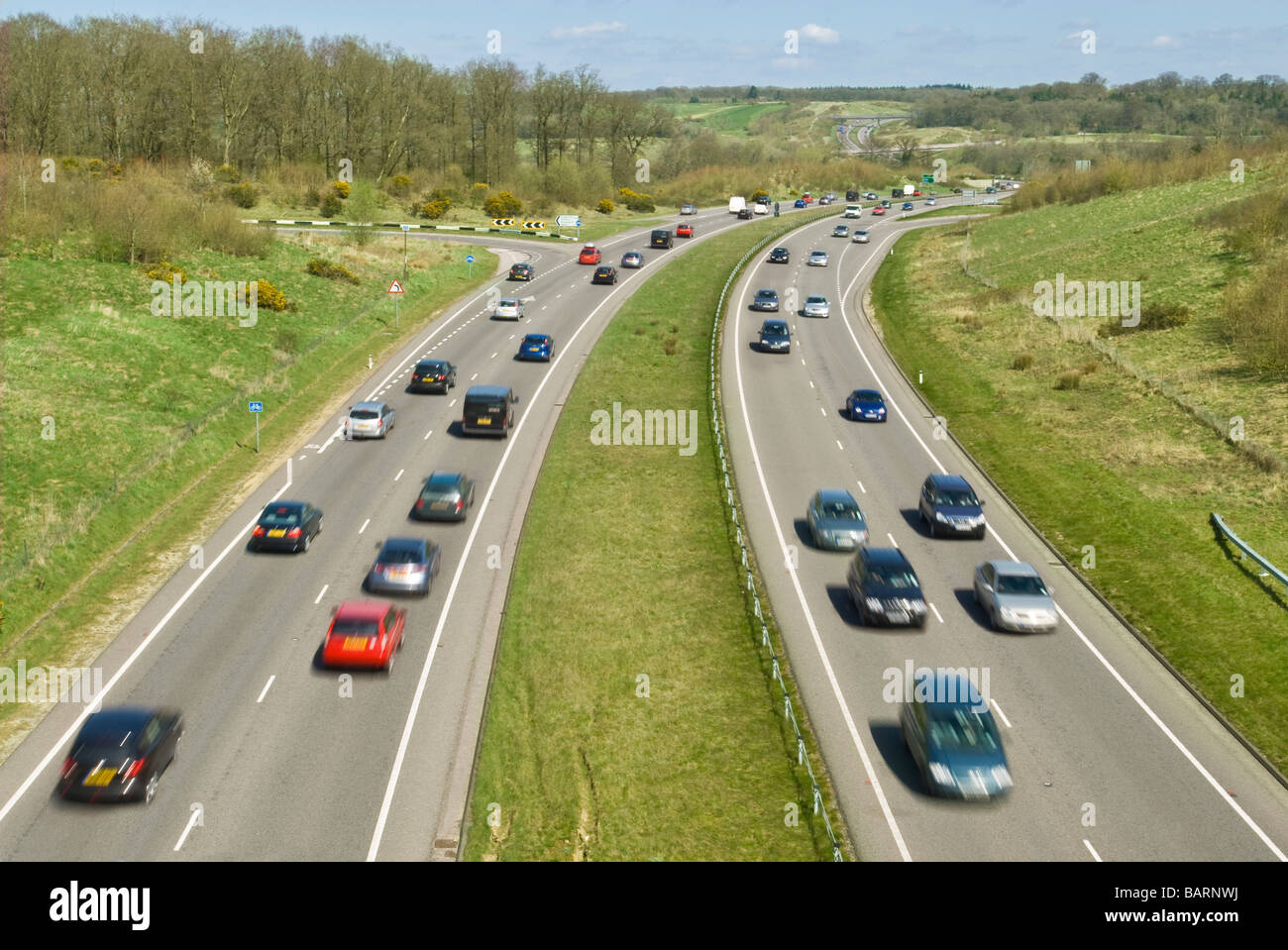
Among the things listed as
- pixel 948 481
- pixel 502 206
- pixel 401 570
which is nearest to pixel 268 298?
pixel 401 570

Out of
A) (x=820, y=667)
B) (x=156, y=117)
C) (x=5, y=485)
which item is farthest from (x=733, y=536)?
(x=156, y=117)

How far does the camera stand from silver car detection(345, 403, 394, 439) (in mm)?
41250

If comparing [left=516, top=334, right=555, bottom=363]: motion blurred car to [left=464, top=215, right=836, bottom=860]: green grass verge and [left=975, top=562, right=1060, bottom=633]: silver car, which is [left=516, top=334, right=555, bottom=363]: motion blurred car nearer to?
[left=464, top=215, right=836, bottom=860]: green grass verge

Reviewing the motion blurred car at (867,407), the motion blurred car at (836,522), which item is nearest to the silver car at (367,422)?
the motion blurred car at (836,522)

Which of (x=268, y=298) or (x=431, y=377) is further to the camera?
(x=268, y=298)

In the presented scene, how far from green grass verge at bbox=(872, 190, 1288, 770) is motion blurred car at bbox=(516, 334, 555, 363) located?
19.6 m

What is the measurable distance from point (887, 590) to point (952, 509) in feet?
23.5

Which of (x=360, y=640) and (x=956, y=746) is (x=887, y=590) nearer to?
(x=956, y=746)

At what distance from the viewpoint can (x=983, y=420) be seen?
4588 centimetres

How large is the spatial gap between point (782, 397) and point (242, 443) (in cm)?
2463

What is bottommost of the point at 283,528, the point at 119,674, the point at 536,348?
the point at 119,674

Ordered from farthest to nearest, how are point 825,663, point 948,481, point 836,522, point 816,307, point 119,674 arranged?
point 816,307 < point 948,481 < point 836,522 < point 825,663 < point 119,674

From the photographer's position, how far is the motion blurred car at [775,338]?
2253 inches

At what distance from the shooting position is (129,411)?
4125 cm
